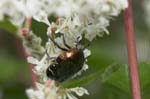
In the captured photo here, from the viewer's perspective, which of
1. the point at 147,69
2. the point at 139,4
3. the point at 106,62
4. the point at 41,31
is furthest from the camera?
the point at 139,4

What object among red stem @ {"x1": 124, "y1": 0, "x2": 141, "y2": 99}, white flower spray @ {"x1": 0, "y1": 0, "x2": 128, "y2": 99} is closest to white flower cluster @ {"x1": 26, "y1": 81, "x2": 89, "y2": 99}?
white flower spray @ {"x1": 0, "y1": 0, "x2": 128, "y2": 99}

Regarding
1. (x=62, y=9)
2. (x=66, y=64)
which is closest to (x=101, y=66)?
(x=66, y=64)

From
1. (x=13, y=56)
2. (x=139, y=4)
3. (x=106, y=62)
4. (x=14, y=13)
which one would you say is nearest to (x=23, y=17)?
(x=14, y=13)

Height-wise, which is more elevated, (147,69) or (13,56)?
(13,56)

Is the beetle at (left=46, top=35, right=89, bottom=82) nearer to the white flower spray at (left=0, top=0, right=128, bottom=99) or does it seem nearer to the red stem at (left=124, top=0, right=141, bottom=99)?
the white flower spray at (left=0, top=0, right=128, bottom=99)

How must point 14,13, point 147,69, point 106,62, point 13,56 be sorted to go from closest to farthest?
1. point 14,13
2. point 147,69
3. point 106,62
4. point 13,56

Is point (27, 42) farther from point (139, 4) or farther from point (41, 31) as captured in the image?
point (139, 4)
